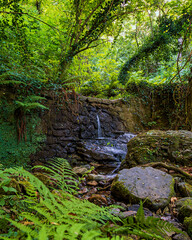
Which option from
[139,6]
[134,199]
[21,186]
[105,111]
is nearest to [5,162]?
[21,186]

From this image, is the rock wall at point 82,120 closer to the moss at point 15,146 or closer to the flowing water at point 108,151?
the moss at point 15,146

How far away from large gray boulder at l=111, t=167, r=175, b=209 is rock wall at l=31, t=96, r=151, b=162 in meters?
2.67

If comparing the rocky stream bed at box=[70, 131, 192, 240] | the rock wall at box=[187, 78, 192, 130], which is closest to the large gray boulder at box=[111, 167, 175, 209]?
the rocky stream bed at box=[70, 131, 192, 240]

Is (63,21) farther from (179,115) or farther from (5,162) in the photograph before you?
(179,115)

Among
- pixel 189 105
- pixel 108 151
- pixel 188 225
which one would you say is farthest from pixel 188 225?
pixel 189 105

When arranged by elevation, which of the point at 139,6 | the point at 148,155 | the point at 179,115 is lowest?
the point at 148,155

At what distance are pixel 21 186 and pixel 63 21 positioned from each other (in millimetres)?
5404

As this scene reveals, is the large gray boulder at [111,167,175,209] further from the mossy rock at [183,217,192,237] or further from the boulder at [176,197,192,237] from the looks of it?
the mossy rock at [183,217,192,237]

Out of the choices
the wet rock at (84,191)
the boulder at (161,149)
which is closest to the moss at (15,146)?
the wet rock at (84,191)

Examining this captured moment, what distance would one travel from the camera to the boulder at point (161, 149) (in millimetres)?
3125

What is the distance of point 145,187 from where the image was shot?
209 cm

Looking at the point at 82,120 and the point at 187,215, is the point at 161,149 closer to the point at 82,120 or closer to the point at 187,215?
the point at 187,215

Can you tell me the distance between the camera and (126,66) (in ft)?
28.1

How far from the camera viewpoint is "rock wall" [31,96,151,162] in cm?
448
